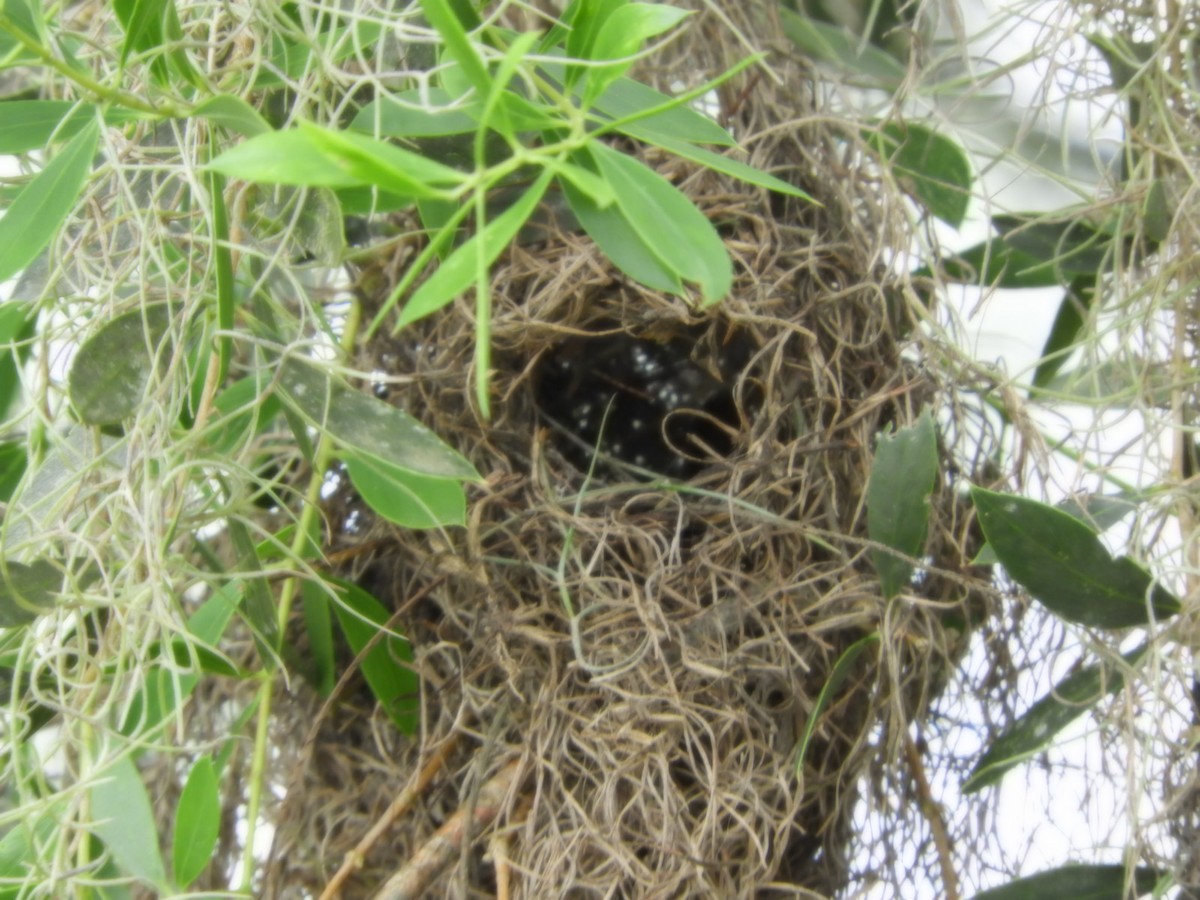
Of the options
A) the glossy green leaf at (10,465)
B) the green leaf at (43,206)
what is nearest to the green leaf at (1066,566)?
the green leaf at (43,206)

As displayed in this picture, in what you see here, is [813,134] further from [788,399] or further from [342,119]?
[342,119]

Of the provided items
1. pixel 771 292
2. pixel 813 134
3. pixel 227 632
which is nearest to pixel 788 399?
pixel 771 292

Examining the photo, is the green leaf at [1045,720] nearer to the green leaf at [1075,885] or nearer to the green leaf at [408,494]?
the green leaf at [1075,885]

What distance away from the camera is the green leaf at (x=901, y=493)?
69 centimetres

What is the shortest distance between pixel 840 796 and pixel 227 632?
47 cm

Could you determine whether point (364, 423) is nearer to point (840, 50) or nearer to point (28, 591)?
A: point (28, 591)

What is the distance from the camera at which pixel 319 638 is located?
0.79m

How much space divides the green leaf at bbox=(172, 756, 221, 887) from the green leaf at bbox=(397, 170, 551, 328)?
0.36m

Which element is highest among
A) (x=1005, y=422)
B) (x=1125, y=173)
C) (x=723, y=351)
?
(x=1125, y=173)

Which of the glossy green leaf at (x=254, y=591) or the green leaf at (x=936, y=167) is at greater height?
the green leaf at (x=936, y=167)

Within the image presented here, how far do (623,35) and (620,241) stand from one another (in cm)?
9

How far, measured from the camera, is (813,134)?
85 centimetres

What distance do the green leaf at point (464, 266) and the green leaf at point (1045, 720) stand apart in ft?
1.56

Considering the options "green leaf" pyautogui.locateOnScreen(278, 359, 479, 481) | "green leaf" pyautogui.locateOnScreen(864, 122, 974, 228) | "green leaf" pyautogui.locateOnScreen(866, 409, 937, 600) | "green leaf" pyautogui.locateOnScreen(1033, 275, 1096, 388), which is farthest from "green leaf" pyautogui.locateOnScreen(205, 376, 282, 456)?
"green leaf" pyautogui.locateOnScreen(1033, 275, 1096, 388)
